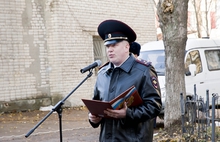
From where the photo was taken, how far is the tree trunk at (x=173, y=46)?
25.2 ft

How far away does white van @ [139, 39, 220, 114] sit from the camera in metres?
10.7

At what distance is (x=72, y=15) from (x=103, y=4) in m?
1.51

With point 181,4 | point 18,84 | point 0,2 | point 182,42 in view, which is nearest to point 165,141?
point 182,42

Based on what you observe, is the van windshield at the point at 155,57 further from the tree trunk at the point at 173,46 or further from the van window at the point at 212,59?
the tree trunk at the point at 173,46

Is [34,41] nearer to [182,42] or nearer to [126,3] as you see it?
[126,3]

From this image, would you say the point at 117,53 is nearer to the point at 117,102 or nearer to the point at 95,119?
the point at 117,102

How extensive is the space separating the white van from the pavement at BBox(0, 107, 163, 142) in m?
2.49

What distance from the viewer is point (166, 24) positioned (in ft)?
25.5

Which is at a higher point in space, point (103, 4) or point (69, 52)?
point (103, 4)

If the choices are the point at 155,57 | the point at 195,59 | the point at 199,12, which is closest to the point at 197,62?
the point at 195,59

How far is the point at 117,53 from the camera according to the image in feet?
10.7

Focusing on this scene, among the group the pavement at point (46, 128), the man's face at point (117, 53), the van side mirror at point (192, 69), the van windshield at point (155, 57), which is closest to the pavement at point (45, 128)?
the pavement at point (46, 128)

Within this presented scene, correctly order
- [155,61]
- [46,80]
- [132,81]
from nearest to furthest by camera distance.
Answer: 1. [132,81]
2. [155,61]
3. [46,80]

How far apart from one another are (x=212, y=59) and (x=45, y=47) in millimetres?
5183
